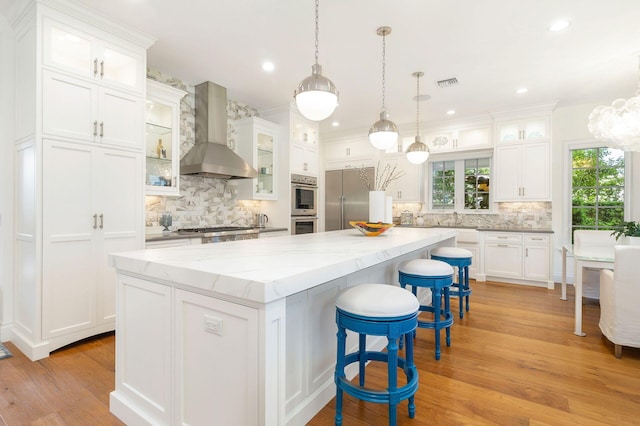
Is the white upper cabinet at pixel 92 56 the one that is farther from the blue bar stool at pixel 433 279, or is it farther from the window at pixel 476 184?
the window at pixel 476 184

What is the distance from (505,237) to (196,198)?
15.5 ft

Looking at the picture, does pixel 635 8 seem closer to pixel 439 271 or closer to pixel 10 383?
pixel 439 271

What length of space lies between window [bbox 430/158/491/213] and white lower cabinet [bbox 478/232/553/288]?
0.80 meters

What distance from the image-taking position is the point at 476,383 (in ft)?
6.96

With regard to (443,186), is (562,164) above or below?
above

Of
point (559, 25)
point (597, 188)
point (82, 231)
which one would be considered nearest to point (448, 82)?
point (559, 25)

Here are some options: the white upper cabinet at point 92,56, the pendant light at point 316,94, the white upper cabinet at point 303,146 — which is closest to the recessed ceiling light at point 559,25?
the pendant light at point 316,94

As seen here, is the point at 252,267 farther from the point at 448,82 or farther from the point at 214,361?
the point at 448,82

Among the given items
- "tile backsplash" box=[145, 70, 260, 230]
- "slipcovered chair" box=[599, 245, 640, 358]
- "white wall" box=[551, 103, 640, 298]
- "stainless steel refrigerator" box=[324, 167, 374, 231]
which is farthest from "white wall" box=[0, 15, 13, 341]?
"white wall" box=[551, 103, 640, 298]

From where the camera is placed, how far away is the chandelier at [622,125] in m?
2.93

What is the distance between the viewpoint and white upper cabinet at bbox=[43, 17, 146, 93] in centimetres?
251

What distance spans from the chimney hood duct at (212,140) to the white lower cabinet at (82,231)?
1031 millimetres

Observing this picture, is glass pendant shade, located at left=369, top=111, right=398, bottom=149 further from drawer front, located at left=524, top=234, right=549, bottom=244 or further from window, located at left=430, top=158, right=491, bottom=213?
window, located at left=430, top=158, right=491, bottom=213

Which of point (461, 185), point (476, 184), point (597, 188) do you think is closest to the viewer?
point (597, 188)
